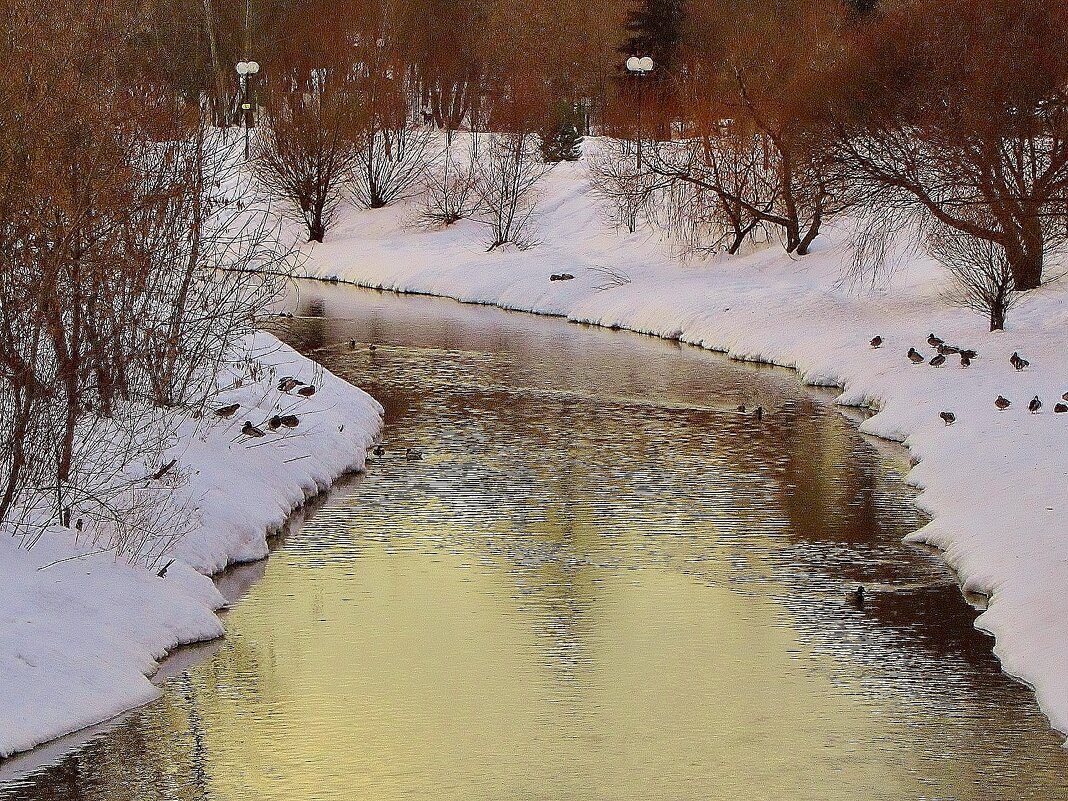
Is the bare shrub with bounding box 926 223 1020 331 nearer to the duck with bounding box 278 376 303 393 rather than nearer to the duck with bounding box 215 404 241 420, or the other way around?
the duck with bounding box 278 376 303 393

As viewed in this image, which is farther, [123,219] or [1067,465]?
[1067,465]

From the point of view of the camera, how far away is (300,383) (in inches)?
761

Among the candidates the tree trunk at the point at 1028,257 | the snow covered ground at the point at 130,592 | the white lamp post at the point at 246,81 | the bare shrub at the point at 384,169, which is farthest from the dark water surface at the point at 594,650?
the bare shrub at the point at 384,169

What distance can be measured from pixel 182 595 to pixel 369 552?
2.54 m

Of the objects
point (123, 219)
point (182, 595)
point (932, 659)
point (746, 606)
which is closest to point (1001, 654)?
point (932, 659)

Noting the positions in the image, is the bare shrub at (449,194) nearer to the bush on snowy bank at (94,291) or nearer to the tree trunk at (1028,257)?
the tree trunk at (1028,257)

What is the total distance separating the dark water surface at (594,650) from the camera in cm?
905

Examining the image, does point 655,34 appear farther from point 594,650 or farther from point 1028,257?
point 594,650

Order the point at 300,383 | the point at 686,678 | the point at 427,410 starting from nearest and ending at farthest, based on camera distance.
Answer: the point at 686,678
the point at 300,383
the point at 427,410

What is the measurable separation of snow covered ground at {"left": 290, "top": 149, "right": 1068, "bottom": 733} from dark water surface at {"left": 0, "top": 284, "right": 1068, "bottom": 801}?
44 centimetres

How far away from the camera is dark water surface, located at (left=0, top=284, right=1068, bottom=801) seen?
9.05m

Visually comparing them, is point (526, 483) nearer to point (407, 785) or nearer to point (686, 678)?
point (686, 678)

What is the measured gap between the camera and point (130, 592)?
11.4 metres

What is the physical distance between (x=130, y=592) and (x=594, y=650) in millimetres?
3285
